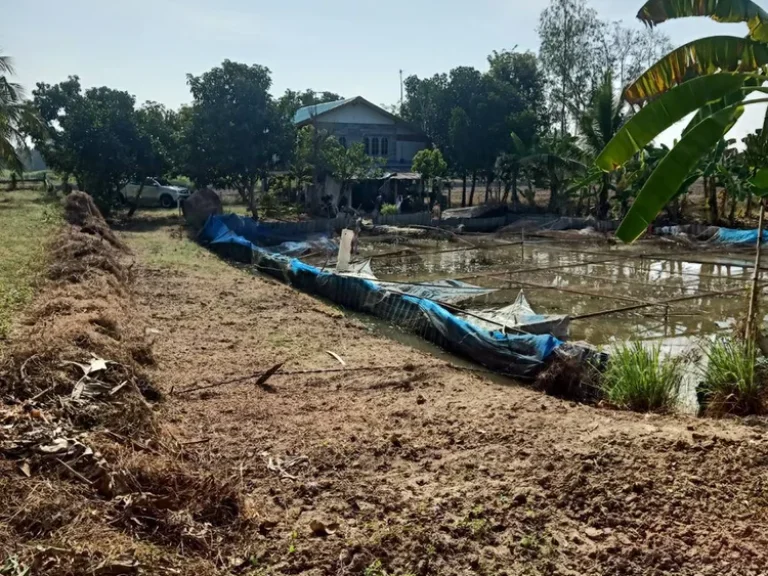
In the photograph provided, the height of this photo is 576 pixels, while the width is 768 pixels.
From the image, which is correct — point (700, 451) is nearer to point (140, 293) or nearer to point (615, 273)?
point (140, 293)

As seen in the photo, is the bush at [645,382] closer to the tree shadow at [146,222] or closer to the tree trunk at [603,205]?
the tree shadow at [146,222]

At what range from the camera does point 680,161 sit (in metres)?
5.73

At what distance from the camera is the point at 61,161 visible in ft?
82.1

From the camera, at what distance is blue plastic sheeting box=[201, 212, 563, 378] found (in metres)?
8.56

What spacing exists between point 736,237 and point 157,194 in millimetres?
25778

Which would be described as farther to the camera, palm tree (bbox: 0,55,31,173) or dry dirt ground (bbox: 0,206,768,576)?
palm tree (bbox: 0,55,31,173)

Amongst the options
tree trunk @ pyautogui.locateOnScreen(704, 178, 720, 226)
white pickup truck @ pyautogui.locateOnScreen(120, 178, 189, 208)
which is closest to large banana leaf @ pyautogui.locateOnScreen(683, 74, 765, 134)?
tree trunk @ pyautogui.locateOnScreen(704, 178, 720, 226)

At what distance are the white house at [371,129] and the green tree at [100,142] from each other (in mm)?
11035

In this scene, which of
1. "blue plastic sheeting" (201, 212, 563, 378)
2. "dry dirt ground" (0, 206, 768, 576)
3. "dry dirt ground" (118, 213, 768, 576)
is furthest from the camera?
"blue plastic sheeting" (201, 212, 563, 378)

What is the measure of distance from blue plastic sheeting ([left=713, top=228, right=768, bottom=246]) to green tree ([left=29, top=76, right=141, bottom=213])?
22158 mm

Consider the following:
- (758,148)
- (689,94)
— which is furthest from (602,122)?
(689,94)

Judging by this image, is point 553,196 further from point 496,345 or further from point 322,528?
point 322,528

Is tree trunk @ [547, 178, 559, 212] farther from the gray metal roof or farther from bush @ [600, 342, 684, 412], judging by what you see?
bush @ [600, 342, 684, 412]

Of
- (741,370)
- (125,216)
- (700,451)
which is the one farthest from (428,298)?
(125,216)
